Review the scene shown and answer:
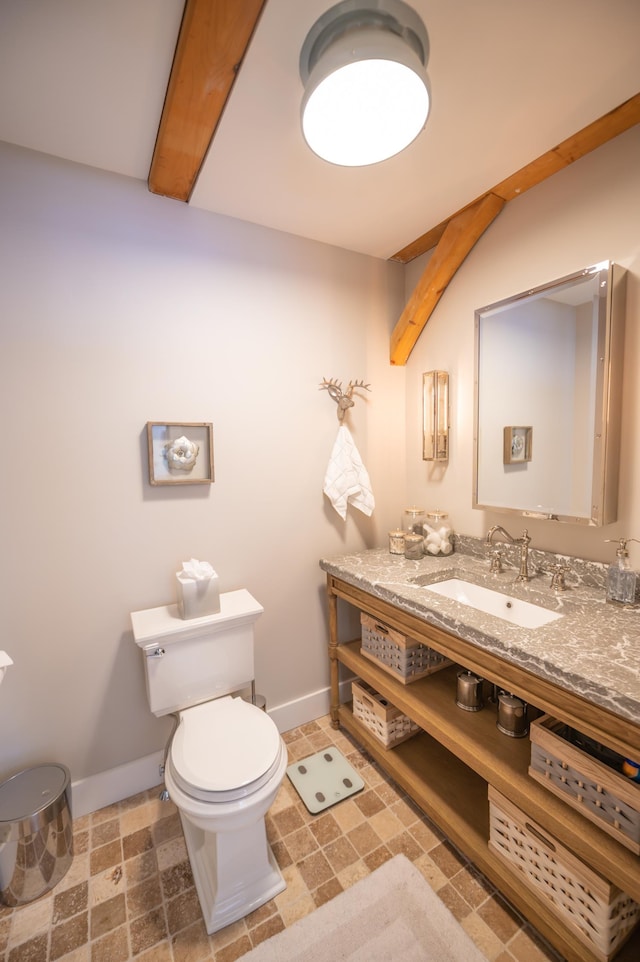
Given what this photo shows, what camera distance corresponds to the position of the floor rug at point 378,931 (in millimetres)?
1111

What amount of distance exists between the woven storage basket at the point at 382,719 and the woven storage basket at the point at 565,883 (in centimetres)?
50

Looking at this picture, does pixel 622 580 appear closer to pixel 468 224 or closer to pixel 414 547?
pixel 414 547

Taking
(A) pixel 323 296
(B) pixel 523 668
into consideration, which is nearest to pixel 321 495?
(A) pixel 323 296

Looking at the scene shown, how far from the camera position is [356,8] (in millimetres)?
916

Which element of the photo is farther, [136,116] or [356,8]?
[136,116]

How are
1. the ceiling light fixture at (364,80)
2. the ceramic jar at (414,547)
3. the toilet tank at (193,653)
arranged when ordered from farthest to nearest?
the ceramic jar at (414,547) → the toilet tank at (193,653) → the ceiling light fixture at (364,80)

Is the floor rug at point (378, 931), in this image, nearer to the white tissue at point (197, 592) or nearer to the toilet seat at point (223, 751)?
the toilet seat at point (223, 751)

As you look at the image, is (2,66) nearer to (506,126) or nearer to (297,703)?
(506,126)

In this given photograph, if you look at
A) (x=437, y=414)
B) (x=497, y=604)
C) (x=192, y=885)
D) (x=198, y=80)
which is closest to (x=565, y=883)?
(x=497, y=604)

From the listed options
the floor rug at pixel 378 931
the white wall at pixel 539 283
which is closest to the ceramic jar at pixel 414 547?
the white wall at pixel 539 283

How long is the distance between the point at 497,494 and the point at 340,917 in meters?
1.59

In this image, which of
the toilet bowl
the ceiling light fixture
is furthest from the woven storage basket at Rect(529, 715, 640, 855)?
the ceiling light fixture

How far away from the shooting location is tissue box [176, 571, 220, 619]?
1.53 metres

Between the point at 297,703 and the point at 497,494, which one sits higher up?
the point at 497,494
